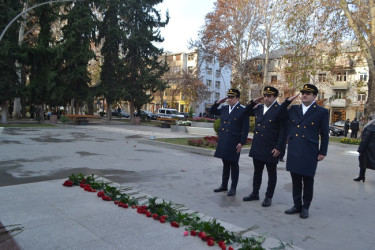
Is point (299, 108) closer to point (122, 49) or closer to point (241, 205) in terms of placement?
point (241, 205)

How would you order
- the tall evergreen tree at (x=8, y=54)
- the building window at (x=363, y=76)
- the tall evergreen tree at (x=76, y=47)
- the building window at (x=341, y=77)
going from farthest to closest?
the building window at (x=341, y=77), the building window at (x=363, y=76), the tall evergreen tree at (x=76, y=47), the tall evergreen tree at (x=8, y=54)

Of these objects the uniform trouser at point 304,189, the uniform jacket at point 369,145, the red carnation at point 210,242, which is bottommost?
the red carnation at point 210,242

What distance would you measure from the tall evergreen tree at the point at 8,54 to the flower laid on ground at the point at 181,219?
2304 cm

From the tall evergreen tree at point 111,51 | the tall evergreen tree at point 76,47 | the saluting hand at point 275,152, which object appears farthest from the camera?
the tall evergreen tree at point 111,51

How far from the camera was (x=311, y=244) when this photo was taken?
364 centimetres

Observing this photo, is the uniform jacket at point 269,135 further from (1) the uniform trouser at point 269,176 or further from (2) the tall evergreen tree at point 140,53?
(2) the tall evergreen tree at point 140,53

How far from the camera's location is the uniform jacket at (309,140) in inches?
176

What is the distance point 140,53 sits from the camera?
33375 mm

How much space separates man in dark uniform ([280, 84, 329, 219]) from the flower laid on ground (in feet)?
4.99

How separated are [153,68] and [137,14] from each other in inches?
248

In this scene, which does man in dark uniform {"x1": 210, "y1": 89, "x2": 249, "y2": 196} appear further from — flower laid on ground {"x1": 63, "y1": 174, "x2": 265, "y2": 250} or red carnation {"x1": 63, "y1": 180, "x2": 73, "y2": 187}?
red carnation {"x1": 63, "y1": 180, "x2": 73, "y2": 187}

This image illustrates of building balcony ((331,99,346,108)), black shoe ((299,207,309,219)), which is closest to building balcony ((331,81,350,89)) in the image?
building balcony ((331,99,346,108))

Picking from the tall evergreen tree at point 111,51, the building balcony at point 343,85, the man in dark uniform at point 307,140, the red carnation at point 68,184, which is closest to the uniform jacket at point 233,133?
the man in dark uniform at point 307,140

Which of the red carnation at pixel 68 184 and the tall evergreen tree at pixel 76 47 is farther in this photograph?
the tall evergreen tree at pixel 76 47
